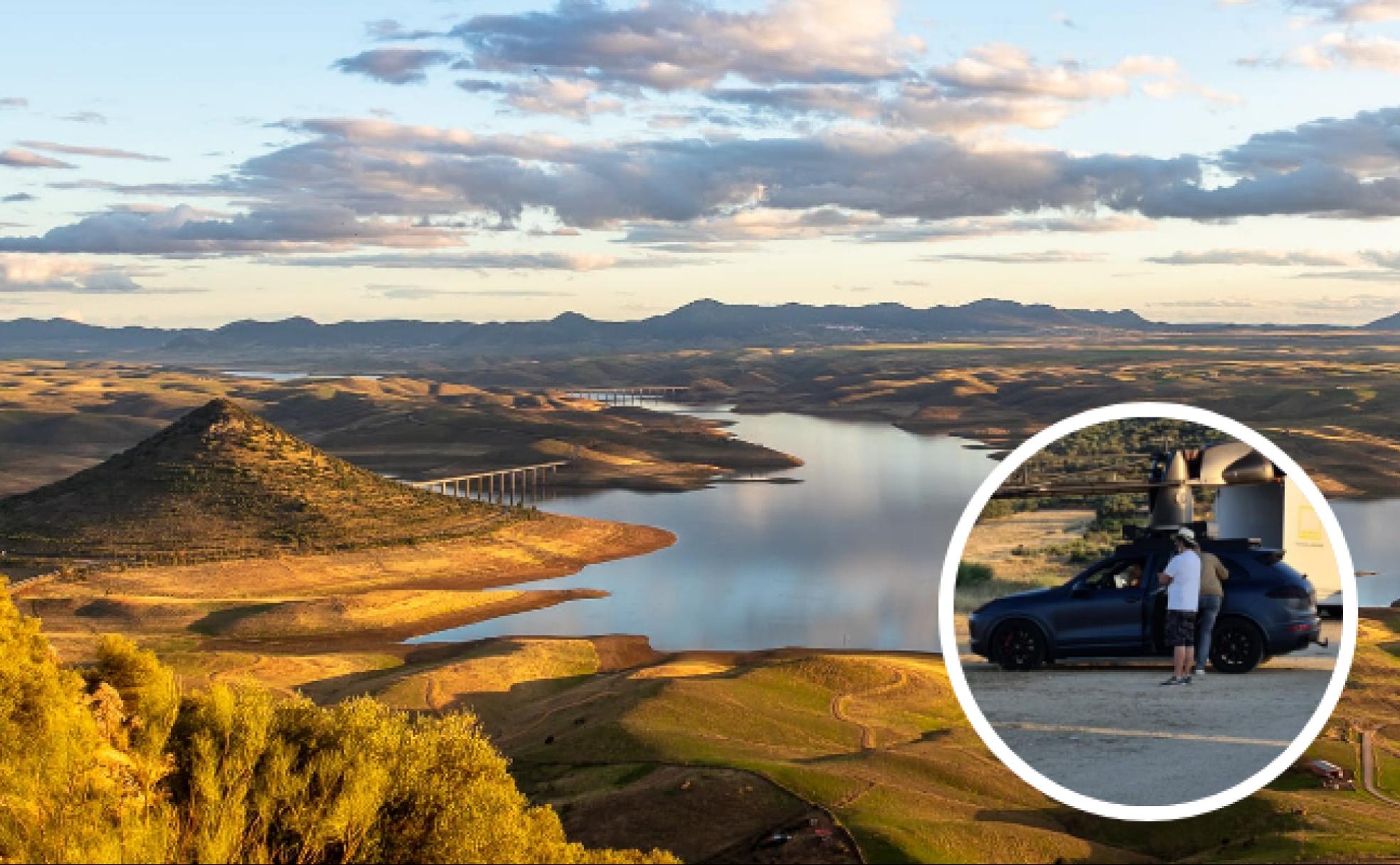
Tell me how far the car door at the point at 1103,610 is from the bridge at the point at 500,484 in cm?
10506

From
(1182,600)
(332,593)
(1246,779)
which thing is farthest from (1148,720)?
(332,593)

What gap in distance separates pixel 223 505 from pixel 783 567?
39.1m

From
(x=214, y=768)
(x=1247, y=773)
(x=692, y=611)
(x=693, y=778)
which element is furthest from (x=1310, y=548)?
(x=692, y=611)

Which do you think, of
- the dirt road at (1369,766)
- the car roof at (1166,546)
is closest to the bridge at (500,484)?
the dirt road at (1369,766)

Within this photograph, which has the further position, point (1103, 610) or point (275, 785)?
point (275, 785)

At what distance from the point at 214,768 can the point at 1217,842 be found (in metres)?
18.5

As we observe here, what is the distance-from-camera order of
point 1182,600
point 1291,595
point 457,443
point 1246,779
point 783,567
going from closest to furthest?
point 1182,600 → point 1291,595 → point 1246,779 → point 783,567 → point 457,443

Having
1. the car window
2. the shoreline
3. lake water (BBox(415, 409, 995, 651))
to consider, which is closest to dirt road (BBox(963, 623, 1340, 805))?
the car window

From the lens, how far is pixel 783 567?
8481cm

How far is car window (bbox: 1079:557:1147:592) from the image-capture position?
20.7 ft

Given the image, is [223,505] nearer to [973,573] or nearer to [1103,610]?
[973,573]

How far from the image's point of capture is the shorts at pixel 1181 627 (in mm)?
6215

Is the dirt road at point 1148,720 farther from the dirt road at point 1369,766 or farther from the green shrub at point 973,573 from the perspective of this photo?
the dirt road at point 1369,766

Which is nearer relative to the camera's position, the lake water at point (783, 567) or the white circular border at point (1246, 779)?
the white circular border at point (1246, 779)
